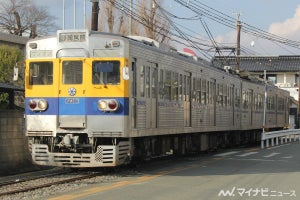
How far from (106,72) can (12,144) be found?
394 centimetres

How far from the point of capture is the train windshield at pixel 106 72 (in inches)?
535

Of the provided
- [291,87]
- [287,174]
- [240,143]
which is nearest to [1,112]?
[287,174]

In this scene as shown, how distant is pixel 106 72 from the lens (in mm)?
13656

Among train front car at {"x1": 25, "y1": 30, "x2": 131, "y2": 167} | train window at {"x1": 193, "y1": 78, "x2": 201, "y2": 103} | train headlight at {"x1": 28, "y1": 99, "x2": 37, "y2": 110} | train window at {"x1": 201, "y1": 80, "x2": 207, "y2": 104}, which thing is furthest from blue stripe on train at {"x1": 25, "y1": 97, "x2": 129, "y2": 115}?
train window at {"x1": 201, "y1": 80, "x2": 207, "y2": 104}

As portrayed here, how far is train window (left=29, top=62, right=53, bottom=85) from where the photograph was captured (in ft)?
46.1

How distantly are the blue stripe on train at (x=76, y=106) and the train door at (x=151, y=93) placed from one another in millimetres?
1554

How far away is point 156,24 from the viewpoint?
4409 centimetres

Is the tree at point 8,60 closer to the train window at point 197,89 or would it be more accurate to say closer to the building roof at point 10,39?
the building roof at point 10,39

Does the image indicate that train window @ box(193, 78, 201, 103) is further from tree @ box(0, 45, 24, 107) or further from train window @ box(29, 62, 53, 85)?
tree @ box(0, 45, 24, 107)

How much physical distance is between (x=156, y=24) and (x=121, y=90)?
31189 mm

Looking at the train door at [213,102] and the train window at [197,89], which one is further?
the train door at [213,102]

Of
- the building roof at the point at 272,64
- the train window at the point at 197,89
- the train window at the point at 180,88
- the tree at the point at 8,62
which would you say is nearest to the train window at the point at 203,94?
the train window at the point at 197,89

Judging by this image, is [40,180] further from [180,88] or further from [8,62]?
[8,62]

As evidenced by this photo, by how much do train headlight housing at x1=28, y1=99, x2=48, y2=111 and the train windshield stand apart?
1.37m
